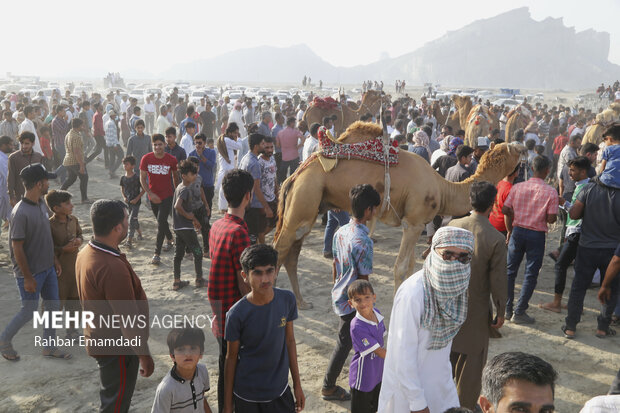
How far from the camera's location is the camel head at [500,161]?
243 inches

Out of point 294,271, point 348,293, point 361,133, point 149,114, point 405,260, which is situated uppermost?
point 361,133

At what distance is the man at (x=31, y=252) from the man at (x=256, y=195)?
2.64m

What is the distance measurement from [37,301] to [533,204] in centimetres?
558

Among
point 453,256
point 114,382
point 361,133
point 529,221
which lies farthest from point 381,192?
point 114,382

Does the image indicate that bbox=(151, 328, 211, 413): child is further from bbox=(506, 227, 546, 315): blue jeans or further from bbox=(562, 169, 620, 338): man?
bbox=(562, 169, 620, 338): man

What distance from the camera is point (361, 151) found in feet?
20.2

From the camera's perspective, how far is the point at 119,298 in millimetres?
3186

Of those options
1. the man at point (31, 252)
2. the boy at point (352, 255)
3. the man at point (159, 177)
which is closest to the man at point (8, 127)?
the man at point (159, 177)

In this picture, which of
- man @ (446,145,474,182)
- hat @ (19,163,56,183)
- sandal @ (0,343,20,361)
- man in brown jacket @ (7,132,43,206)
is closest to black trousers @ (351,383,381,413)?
hat @ (19,163,56,183)

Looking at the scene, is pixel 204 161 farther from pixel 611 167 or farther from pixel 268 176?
pixel 611 167

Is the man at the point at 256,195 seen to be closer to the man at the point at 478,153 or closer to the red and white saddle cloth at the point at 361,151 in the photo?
the red and white saddle cloth at the point at 361,151

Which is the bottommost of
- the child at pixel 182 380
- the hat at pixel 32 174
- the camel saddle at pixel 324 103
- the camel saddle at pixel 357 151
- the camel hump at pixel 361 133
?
the child at pixel 182 380

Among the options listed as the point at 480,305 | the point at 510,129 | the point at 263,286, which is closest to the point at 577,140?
the point at 510,129

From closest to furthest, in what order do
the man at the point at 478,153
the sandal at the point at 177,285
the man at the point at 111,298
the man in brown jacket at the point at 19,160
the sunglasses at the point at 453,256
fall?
1. the sunglasses at the point at 453,256
2. the man at the point at 111,298
3. the sandal at the point at 177,285
4. the man in brown jacket at the point at 19,160
5. the man at the point at 478,153
